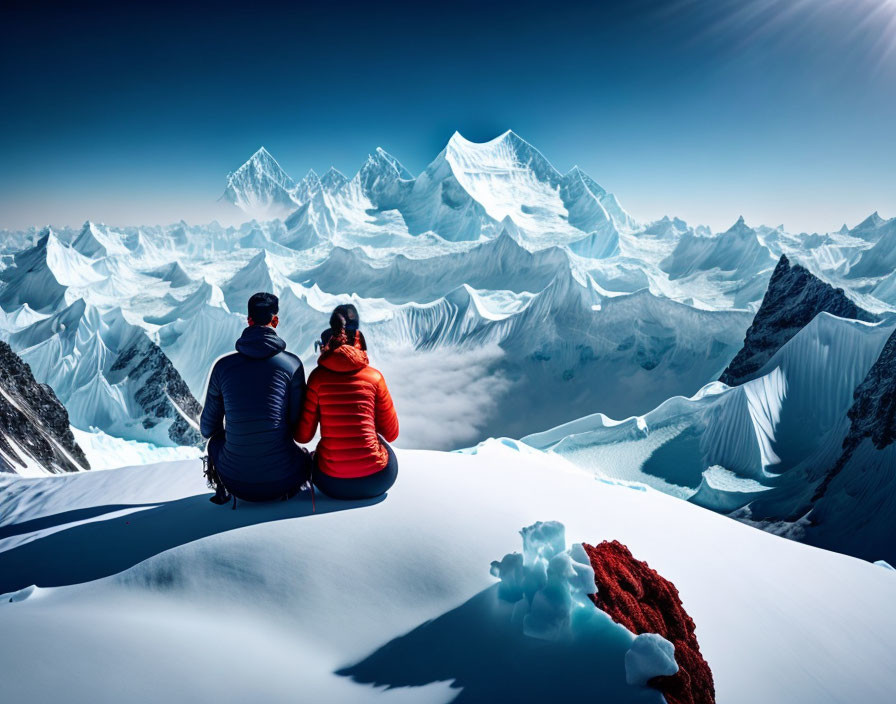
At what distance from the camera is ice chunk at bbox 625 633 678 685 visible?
2.20m

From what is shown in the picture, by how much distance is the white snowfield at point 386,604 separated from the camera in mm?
2211

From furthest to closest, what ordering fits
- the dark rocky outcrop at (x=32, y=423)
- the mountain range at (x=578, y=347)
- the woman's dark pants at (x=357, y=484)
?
1. the mountain range at (x=578, y=347)
2. the dark rocky outcrop at (x=32, y=423)
3. the woman's dark pants at (x=357, y=484)

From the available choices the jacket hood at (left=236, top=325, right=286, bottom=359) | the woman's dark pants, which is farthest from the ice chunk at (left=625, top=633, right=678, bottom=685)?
the jacket hood at (left=236, top=325, right=286, bottom=359)

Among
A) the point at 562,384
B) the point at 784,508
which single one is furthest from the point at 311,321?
the point at 784,508

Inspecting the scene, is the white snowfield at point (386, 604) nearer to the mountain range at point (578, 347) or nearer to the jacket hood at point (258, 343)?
the jacket hood at point (258, 343)

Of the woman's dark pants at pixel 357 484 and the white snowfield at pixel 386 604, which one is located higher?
the woman's dark pants at pixel 357 484

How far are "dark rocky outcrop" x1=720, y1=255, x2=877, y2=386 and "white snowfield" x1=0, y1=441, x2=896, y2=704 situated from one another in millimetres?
39260

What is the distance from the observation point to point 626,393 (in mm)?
51000

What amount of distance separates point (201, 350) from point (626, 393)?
174 feet

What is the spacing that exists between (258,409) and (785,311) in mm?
46959

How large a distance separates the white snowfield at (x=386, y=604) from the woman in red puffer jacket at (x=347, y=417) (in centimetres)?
21

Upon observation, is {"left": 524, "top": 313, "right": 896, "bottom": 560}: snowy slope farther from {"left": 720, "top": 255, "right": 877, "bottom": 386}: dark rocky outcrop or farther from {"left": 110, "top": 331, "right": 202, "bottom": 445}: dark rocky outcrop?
{"left": 110, "top": 331, "right": 202, "bottom": 445}: dark rocky outcrop

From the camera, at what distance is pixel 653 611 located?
276 centimetres

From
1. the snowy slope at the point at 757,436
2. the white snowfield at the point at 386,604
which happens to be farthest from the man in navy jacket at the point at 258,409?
the snowy slope at the point at 757,436
